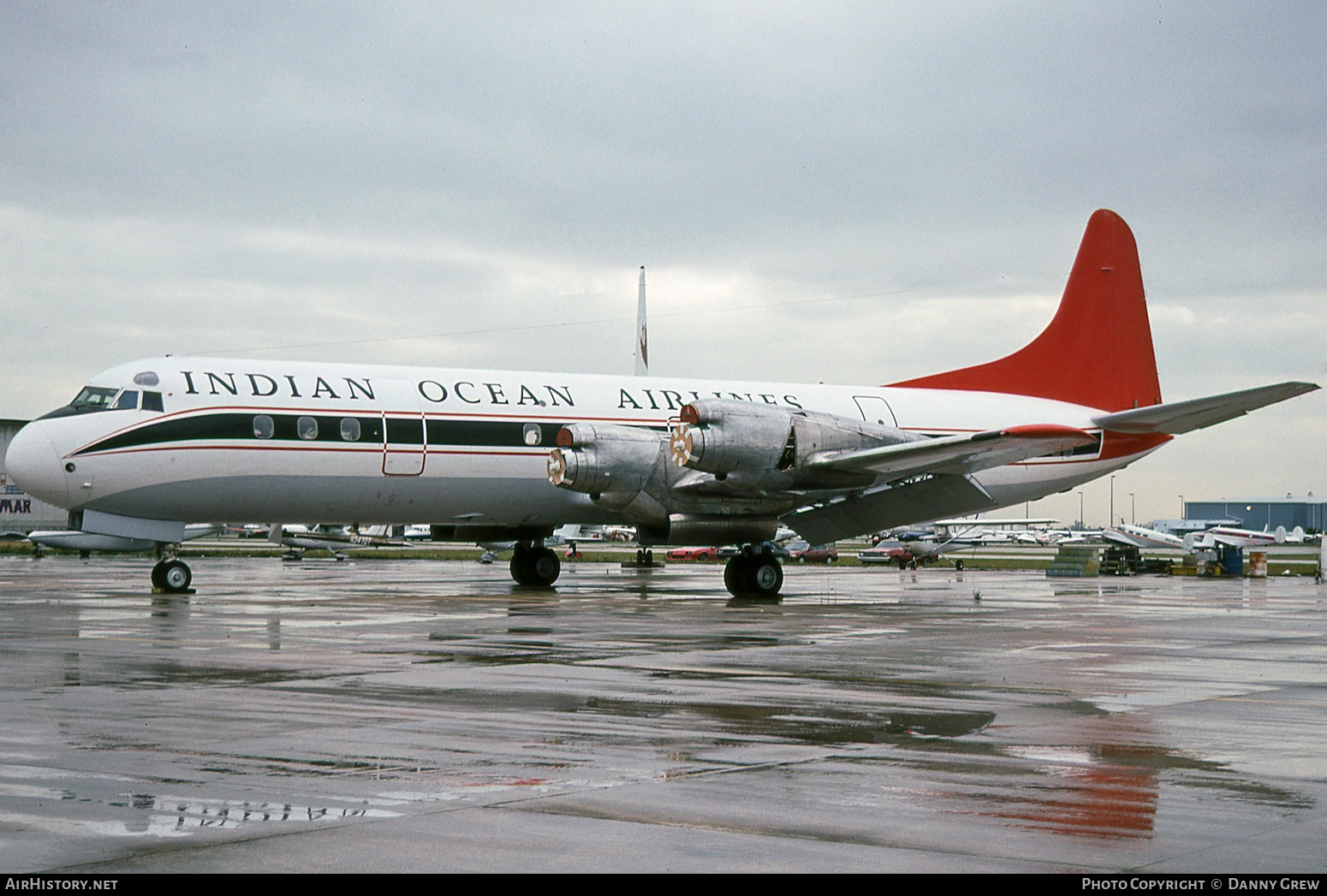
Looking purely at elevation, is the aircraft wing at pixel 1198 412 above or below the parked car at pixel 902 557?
above

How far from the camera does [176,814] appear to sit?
251 inches

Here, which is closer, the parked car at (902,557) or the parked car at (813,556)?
the parked car at (902,557)

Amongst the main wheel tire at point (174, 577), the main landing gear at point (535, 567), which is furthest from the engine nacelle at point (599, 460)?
the main wheel tire at point (174, 577)

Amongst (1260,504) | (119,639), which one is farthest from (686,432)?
(1260,504)

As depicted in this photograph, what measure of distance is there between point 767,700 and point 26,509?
7611cm

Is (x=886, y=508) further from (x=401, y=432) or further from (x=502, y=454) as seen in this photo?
(x=401, y=432)

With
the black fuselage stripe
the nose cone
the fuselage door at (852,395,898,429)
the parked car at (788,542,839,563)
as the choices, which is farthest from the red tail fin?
the parked car at (788,542,839,563)

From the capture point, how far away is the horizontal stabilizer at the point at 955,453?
23.5 meters

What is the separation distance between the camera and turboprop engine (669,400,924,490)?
2470cm

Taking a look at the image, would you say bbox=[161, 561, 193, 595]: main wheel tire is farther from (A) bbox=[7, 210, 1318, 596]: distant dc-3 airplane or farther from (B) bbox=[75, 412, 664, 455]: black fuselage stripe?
(B) bbox=[75, 412, 664, 455]: black fuselage stripe

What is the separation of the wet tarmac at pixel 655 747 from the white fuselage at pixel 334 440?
5.36m

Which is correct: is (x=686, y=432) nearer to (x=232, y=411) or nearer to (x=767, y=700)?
(x=232, y=411)

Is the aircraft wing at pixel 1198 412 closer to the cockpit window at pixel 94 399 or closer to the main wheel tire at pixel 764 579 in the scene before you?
the main wheel tire at pixel 764 579

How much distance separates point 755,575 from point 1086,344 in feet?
43.2
